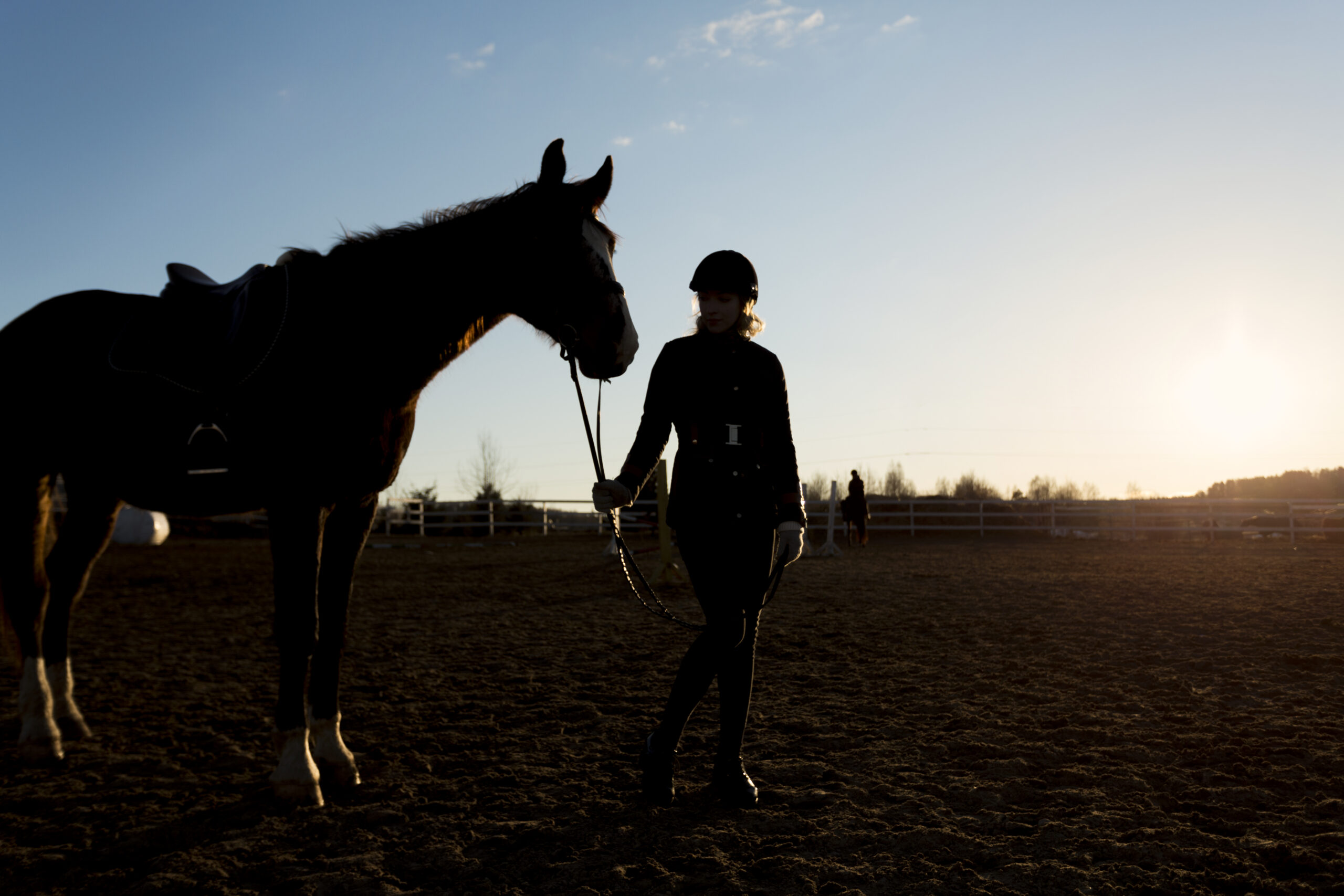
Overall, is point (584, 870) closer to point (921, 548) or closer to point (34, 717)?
point (34, 717)

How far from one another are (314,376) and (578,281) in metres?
0.97

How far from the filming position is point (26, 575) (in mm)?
3467

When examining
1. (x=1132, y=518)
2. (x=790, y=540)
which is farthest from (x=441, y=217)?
(x=1132, y=518)

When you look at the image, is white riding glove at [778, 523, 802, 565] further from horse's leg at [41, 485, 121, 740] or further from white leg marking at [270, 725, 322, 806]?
horse's leg at [41, 485, 121, 740]

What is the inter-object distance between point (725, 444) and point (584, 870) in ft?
4.03

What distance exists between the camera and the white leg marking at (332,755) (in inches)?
109

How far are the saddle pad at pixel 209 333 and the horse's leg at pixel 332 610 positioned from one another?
61 cm

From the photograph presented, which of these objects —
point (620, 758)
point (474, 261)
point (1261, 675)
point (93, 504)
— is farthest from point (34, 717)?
point (1261, 675)

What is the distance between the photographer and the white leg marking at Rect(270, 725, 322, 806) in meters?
2.58

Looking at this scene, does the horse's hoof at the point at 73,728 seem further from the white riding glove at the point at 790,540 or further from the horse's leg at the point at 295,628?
the white riding glove at the point at 790,540

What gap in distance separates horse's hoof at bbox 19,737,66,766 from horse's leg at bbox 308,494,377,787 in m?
1.06

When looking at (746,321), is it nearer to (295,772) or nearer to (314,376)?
(314,376)

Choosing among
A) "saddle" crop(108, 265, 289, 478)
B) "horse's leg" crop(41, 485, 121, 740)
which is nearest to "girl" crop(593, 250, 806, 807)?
"saddle" crop(108, 265, 289, 478)

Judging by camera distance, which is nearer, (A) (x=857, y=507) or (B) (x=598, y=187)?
(B) (x=598, y=187)
